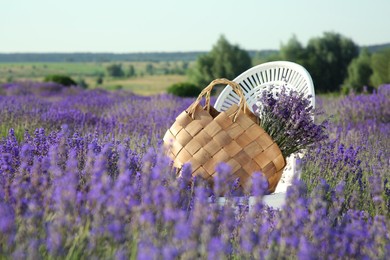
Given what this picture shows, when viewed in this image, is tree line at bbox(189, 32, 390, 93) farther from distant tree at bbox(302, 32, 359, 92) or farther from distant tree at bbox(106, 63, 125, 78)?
distant tree at bbox(106, 63, 125, 78)

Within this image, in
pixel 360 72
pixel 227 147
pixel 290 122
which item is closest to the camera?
pixel 227 147

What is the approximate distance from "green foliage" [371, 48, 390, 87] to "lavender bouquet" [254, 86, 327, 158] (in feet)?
58.7

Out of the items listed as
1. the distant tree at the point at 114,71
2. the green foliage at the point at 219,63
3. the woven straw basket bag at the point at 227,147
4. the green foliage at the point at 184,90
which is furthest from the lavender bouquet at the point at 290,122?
the distant tree at the point at 114,71

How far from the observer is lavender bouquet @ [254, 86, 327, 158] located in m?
3.26

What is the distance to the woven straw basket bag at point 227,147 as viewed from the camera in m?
3.00

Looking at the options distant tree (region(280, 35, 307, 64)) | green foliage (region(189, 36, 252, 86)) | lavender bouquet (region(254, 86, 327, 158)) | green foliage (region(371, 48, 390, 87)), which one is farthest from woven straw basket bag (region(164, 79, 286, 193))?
distant tree (region(280, 35, 307, 64))

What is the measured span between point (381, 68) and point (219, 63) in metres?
6.26

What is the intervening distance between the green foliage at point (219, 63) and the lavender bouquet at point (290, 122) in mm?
19563

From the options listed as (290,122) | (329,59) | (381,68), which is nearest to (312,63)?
(329,59)

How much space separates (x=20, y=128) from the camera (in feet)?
16.7

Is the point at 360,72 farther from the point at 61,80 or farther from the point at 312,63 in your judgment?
the point at 61,80

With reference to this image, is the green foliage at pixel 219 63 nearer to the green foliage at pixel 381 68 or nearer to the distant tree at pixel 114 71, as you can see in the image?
the green foliage at pixel 381 68

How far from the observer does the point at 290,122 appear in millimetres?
3287

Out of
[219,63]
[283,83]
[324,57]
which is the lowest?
[219,63]
